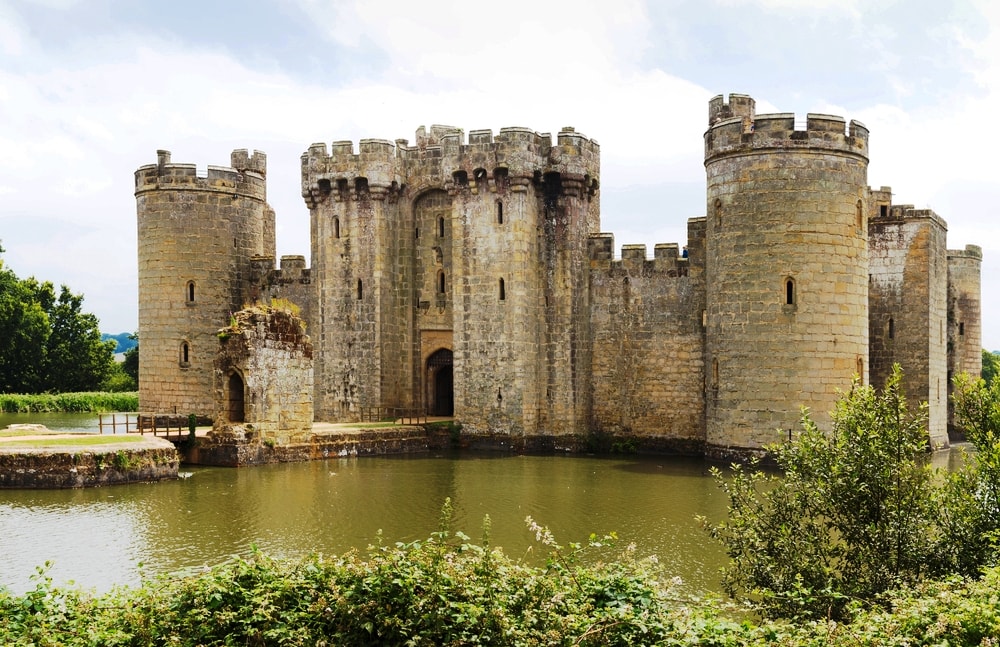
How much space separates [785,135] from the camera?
898 inches

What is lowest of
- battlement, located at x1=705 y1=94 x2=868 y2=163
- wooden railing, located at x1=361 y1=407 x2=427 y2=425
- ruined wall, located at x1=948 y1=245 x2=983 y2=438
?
wooden railing, located at x1=361 y1=407 x2=427 y2=425

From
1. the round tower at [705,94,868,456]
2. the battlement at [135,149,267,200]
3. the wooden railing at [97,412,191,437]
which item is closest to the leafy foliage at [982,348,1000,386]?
the round tower at [705,94,868,456]

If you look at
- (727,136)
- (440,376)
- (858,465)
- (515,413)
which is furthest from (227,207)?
(858,465)

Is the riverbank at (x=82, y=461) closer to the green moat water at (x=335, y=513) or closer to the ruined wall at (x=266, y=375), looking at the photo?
the green moat water at (x=335, y=513)

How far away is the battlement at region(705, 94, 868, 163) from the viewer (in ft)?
74.8

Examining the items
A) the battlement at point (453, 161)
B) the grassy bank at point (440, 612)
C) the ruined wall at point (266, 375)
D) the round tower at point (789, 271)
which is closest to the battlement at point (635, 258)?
the battlement at point (453, 161)

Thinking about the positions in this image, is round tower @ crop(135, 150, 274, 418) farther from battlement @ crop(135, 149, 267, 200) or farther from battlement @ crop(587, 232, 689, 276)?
battlement @ crop(587, 232, 689, 276)

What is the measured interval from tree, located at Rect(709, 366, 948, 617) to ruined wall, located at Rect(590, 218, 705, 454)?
660 inches

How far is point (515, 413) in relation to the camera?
2775 centimetres

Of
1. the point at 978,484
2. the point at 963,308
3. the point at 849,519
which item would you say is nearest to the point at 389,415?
the point at 963,308

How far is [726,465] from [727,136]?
8.30 m

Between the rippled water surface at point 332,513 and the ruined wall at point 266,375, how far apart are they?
57.5 inches

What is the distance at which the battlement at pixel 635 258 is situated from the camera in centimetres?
2739

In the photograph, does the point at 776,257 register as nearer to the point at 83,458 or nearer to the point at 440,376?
the point at 440,376
